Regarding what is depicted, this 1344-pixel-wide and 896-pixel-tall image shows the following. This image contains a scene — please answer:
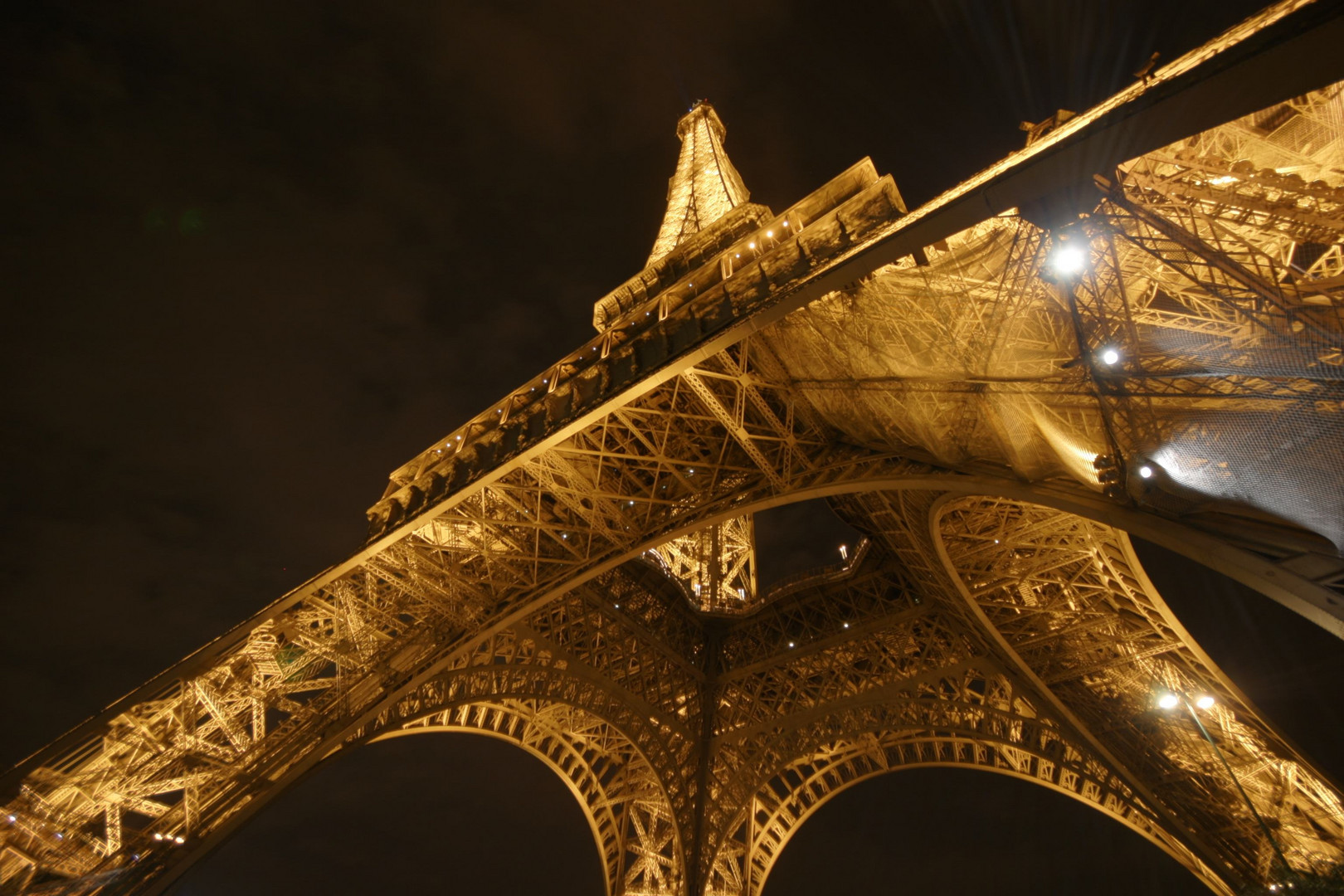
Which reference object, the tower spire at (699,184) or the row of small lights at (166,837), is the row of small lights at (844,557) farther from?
the row of small lights at (166,837)

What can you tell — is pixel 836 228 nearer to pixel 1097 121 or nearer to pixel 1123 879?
pixel 1097 121

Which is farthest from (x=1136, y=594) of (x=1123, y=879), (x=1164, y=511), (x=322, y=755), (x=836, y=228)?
(x=1123, y=879)

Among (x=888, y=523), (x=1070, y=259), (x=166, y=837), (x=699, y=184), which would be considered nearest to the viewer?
(x=1070, y=259)

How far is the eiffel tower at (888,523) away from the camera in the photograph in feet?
17.4

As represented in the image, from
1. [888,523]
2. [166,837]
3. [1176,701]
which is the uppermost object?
[888,523]

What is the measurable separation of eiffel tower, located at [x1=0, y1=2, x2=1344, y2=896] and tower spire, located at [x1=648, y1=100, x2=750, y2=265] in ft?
22.9

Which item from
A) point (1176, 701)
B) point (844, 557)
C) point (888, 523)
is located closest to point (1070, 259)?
point (888, 523)

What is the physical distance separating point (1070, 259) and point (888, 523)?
33.0 ft

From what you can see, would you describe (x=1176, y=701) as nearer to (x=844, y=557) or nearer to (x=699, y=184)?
(x=844, y=557)

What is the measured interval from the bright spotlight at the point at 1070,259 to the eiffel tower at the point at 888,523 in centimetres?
2

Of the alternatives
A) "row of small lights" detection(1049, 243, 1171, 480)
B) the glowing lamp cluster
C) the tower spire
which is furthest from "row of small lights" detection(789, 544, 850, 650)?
"row of small lights" detection(1049, 243, 1171, 480)

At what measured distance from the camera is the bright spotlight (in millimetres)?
5707

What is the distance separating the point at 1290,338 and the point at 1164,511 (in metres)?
1.88

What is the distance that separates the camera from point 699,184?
28484 millimetres
